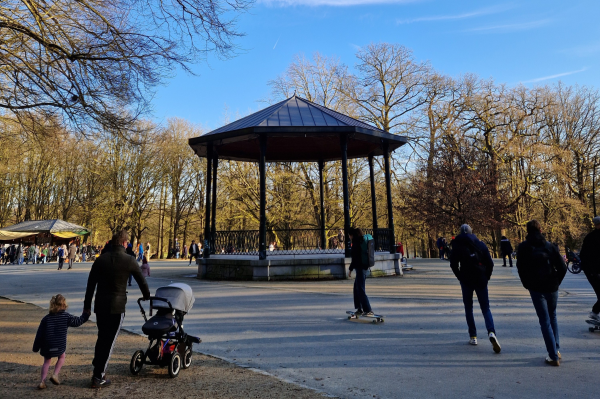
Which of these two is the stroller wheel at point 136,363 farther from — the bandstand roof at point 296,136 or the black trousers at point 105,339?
the bandstand roof at point 296,136

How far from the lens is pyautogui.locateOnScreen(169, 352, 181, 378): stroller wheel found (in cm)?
434

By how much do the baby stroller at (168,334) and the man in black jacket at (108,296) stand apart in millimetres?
255

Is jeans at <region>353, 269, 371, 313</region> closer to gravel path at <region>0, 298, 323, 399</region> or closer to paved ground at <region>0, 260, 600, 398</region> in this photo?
paved ground at <region>0, 260, 600, 398</region>

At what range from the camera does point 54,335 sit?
419 centimetres

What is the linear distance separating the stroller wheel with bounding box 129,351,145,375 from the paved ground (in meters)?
1.06

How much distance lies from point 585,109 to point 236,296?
3324cm

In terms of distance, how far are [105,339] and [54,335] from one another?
19.8 inches

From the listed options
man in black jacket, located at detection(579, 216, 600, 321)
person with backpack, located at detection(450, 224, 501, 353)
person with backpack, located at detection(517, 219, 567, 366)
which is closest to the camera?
person with backpack, located at detection(517, 219, 567, 366)

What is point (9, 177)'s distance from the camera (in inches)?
1476

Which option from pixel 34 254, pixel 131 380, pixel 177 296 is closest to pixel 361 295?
pixel 177 296

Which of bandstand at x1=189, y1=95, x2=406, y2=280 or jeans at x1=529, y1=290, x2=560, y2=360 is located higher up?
bandstand at x1=189, y1=95, x2=406, y2=280

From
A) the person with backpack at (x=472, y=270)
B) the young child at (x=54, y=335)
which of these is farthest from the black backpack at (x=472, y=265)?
the young child at (x=54, y=335)

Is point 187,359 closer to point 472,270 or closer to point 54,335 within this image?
point 54,335

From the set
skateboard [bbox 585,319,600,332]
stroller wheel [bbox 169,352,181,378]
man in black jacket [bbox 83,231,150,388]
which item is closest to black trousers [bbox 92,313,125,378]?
man in black jacket [bbox 83,231,150,388]
